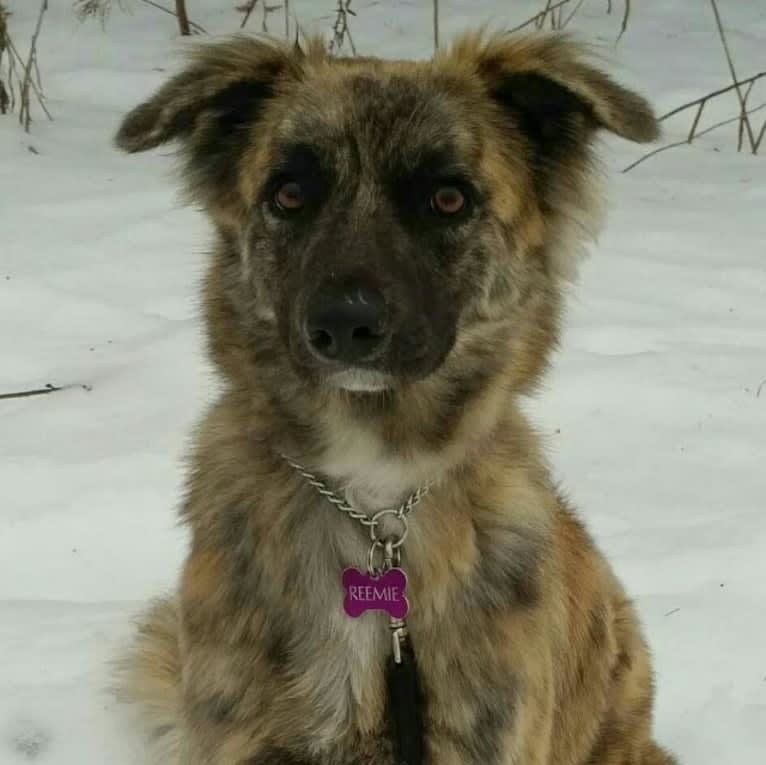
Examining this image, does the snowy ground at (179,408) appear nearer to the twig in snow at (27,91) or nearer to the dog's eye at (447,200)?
the twig in snow at (27,91)

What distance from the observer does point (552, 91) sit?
2.49 meters

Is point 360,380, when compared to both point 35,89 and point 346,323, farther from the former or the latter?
point 35,89

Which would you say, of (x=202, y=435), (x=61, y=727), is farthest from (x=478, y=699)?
(x=61, y=727)

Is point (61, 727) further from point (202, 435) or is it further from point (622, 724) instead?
point (622, 724)

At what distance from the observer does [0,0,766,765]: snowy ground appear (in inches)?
121

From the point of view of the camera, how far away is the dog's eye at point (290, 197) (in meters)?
2.46

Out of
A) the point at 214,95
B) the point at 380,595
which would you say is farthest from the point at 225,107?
the point at 380,595

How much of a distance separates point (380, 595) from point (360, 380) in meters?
0.39

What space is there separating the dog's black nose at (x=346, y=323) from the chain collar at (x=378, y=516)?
32 cm

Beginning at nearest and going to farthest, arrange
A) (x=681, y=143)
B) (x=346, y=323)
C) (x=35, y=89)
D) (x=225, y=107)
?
(x=346, y=323)
(x=225, y=107)
(x=35, y=89)
(x=681, y=143)

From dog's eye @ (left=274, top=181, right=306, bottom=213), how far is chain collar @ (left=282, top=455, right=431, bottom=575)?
481 millimetres

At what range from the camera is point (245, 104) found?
2590mm

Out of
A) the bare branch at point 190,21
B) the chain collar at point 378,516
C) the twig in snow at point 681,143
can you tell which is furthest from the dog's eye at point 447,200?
the bare branch at point 190,21

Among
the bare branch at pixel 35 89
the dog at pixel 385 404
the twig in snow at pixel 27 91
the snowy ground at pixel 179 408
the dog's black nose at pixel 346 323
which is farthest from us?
the bare branch at pixel 35 89
